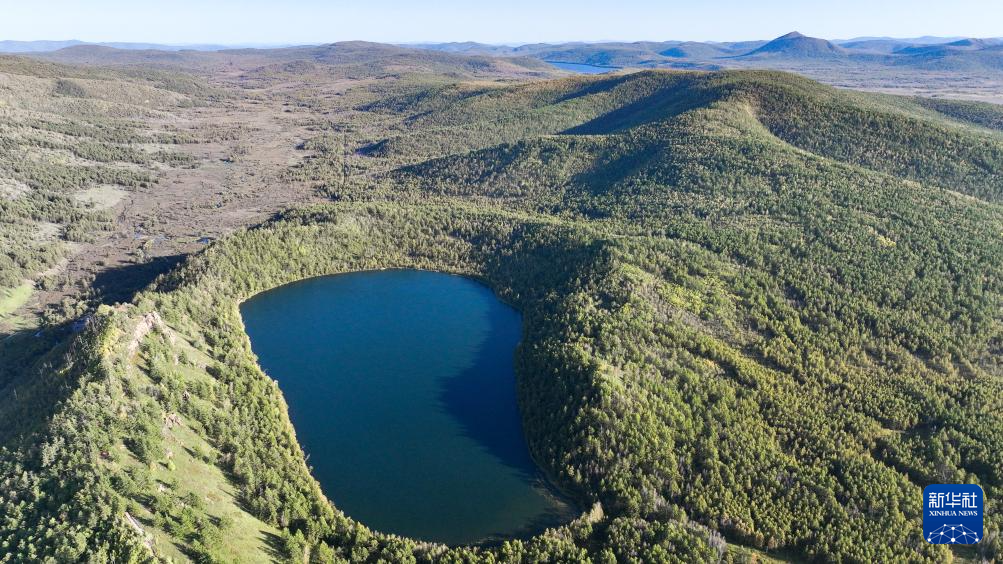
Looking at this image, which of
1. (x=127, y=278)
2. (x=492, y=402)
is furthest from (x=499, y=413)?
(x=127, y=278)

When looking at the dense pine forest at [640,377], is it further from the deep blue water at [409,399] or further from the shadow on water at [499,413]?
the deep blue water at [409,399]

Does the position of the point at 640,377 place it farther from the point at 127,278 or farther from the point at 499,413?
the point at 127,278

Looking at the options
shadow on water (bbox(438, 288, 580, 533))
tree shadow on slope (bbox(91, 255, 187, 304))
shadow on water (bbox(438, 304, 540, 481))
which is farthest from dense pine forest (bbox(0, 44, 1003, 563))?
tree shadow on slope (bbox(91, 255, 187, 304))

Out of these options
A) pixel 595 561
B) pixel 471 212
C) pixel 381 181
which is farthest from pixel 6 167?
pixel 595 561

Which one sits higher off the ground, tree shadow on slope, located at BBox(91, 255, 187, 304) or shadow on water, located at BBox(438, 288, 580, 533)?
tree shadow on slope, located at BBox(91, 255, 187, 304)

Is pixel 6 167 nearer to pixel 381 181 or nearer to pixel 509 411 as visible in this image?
pixel 381 181

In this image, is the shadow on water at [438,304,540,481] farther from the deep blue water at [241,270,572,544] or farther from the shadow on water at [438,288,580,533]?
the deep blue water at [241,270,572,544]
